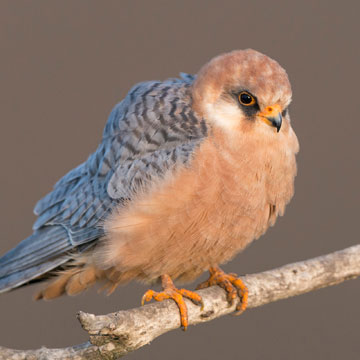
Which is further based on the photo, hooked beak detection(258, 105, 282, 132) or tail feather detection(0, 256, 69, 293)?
tail feather detection(0, 256, 69, 293)

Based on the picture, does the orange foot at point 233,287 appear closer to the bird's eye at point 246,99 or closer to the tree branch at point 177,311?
the tree branch at point 177,311

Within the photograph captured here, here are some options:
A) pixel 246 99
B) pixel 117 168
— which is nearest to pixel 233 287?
pixel 117 168

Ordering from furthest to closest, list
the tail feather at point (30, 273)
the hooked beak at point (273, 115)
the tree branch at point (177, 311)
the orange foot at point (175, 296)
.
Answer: the tail feather at point (30, 273)
the orange foot at point (175, 296)
the hooked beak at point (273, 115)
the tree branch at point (177, 311)

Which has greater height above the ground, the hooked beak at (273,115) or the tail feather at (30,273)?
the hooked beak at (273,115)

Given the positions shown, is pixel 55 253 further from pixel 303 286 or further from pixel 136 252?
pixel 303 286

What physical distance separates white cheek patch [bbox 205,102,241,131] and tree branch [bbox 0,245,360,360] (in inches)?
30.8

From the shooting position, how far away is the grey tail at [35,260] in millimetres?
3197

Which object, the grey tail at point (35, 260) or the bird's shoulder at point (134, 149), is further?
the grey tail at point (35, 260)

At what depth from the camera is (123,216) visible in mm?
3025

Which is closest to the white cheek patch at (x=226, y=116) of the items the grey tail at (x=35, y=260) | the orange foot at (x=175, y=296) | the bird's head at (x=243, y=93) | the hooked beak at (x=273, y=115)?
the bird's head at (x=243, y=93)

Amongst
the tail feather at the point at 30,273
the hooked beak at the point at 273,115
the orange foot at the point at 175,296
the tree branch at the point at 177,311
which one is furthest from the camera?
the tail feather at the point at 30,273

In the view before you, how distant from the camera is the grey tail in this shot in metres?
3.20

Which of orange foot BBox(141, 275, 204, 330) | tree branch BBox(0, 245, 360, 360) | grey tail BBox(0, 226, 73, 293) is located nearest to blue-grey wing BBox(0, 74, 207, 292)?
grey tail BBox(0, 226, 73, 293)

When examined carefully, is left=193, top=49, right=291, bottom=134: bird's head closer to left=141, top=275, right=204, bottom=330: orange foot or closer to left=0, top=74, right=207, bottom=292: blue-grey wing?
left=0, top=74, right=207, bottom=292: blue-grey wing
